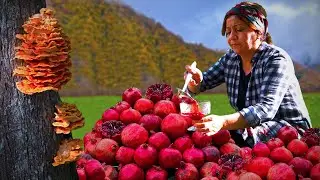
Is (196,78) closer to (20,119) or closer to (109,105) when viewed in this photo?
(20,119)

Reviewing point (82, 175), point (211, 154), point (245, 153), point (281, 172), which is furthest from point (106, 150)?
point (281, 172)

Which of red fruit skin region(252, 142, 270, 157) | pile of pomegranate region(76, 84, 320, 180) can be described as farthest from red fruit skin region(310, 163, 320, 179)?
red fruit skin region(252, 142, 270, 157)

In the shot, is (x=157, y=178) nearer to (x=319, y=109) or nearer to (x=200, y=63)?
(x=319, y=109)

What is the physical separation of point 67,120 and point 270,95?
1.31 meters

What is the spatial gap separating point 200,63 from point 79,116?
13.2m

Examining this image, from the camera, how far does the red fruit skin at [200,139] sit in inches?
123

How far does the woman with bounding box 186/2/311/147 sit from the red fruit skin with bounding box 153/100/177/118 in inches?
15.0

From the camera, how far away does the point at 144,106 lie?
11.0ft

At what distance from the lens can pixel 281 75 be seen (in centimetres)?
345

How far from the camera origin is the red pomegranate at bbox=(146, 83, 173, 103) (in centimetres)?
346

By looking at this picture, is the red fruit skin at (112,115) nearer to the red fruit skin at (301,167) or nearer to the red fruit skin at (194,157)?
the red fruit skin at (194,157)

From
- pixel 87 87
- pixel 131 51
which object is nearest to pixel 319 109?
pixel 87 87

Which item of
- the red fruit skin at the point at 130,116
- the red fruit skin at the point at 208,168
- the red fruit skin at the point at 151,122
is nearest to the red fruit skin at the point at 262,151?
the red fruit skin at the point at 208,168

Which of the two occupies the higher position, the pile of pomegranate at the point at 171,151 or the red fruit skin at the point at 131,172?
the pile of pomegranate at the point at 171,151
